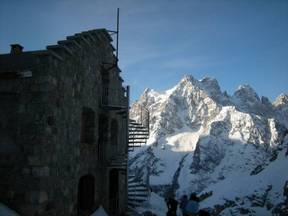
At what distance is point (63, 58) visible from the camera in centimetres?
1366

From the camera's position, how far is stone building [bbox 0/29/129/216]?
40.1ft

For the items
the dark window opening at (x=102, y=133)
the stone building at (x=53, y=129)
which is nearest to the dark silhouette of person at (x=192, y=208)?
the stone building at (x=53, y=129)

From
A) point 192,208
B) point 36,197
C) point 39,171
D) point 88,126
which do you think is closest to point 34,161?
point 39,171

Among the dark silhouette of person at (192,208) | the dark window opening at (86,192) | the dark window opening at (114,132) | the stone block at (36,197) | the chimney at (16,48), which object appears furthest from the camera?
the dark window opening at (114,132)

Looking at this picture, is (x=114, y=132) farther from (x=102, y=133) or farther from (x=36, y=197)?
(x=36, y=197)

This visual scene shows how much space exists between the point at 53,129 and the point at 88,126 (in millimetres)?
3808

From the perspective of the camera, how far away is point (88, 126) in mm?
16516

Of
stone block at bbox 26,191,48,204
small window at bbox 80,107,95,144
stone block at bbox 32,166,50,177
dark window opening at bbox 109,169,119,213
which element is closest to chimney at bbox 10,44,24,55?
→ small window at bbox 80,107,95,144

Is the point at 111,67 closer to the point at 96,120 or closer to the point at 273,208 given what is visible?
the point at 96,120

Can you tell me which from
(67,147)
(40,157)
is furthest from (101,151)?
(40,157)

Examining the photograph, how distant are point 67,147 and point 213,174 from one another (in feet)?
625

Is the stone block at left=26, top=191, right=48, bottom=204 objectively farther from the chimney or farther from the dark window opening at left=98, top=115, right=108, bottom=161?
the chimney

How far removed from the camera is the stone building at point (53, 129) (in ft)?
40.1

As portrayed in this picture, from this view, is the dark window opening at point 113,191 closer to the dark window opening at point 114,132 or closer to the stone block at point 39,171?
the dark window opening at point 114,132
